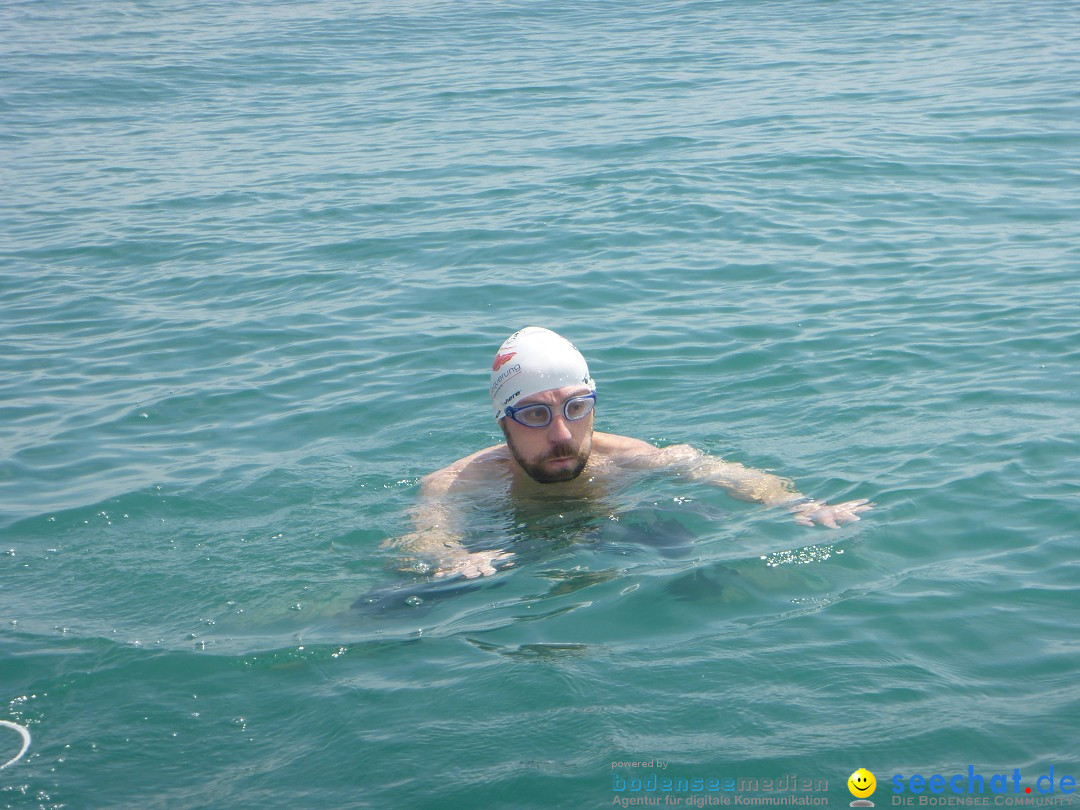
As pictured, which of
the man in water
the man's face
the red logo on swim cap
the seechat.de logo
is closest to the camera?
the seechat.de logo

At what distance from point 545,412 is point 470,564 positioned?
101 cm

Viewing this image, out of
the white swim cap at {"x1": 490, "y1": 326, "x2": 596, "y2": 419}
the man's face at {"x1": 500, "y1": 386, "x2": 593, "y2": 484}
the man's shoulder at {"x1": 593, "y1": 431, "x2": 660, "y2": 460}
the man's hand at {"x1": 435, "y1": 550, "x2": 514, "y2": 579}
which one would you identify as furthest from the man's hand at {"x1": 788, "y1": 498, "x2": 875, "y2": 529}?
the man's hand at {"x1": 435, "y1": 550, "x2": 514, "y2": 579}

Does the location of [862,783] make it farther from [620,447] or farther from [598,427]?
[598,427]

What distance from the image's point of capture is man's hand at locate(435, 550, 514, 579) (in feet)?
19.1

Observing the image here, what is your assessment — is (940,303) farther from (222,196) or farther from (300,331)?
(222,196)

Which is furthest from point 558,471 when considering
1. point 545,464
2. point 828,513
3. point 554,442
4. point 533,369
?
point 828,513

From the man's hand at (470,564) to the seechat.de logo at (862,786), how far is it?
229 centimetres

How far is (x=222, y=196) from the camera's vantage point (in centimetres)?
1442

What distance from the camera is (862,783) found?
3.94 m

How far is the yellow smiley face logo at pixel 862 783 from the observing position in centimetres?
390

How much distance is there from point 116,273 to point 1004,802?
10.4 m

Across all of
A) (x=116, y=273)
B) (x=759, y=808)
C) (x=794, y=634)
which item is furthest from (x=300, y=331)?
(x=759, y=808)

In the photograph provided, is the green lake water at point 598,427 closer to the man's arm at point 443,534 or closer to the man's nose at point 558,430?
the man's arm at point 443,534

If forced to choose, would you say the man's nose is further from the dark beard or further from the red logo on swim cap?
the red logo on swim cap
